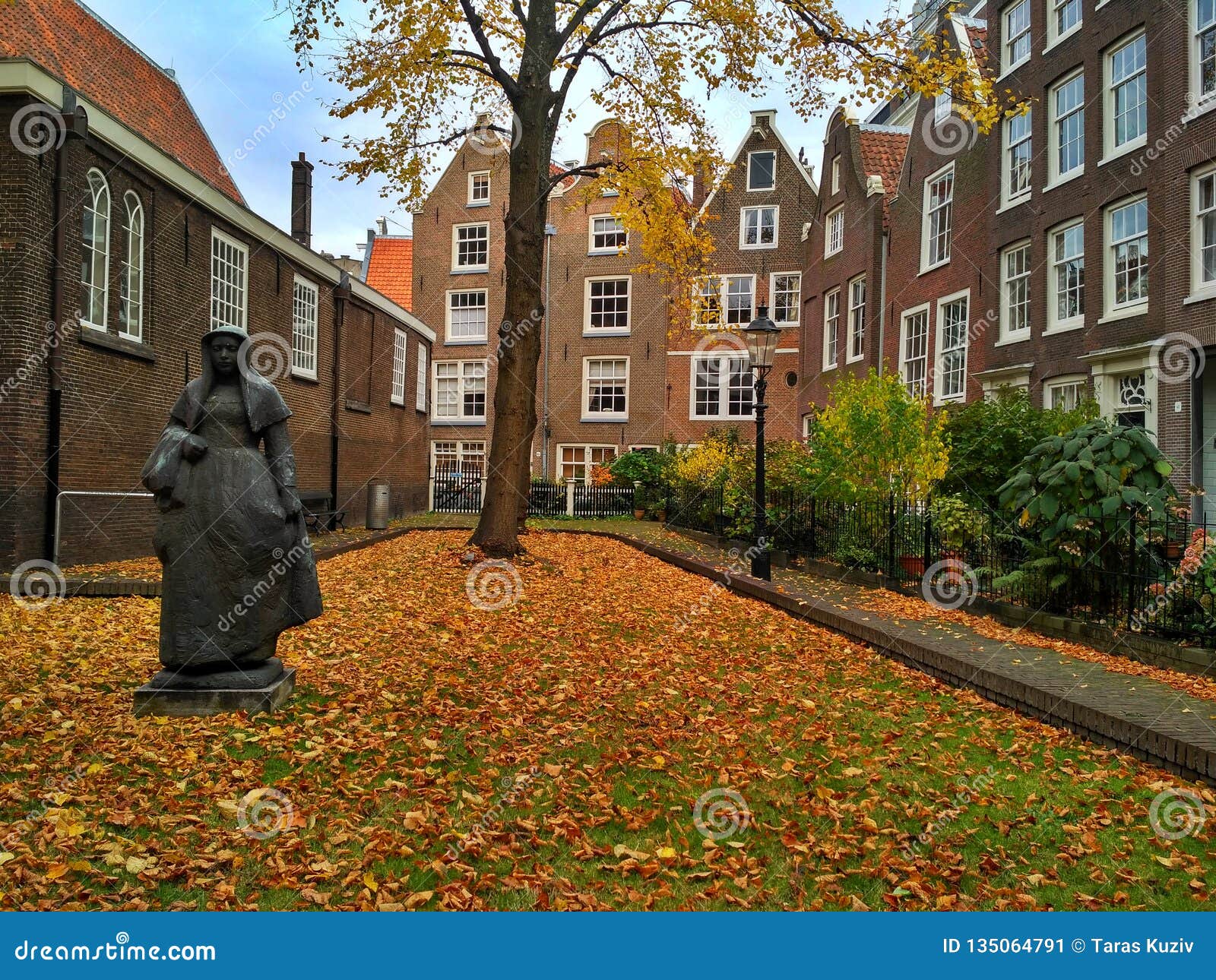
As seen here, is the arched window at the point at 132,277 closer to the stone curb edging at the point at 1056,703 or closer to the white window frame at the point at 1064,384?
the stone curb edging at the point at 1056,703

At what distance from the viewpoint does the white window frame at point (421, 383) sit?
2859cm

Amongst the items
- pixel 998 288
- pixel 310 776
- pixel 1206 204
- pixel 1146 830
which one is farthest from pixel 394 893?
pixel 998 288

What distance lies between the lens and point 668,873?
3.70m

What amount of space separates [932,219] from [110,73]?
20.6 m

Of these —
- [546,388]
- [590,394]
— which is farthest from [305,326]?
[590,394]

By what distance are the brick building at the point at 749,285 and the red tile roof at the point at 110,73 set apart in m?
20.7

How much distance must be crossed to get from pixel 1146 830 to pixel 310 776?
4.27 meters

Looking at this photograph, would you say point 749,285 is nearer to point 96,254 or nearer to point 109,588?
point 96,254

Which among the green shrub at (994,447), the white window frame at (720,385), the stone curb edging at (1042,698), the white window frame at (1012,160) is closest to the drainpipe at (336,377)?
the stone curb edging at (1042,698)

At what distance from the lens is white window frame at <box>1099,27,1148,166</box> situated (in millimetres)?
17297

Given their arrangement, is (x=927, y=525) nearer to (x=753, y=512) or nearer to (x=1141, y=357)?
(x=753, y=512)

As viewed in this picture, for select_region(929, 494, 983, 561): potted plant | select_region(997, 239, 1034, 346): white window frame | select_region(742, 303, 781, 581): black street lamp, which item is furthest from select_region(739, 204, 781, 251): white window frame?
select_region(929, 494, 983, 561): potted plant

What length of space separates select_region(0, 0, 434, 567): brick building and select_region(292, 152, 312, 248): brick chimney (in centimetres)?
348

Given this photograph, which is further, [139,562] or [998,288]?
[998,288]
